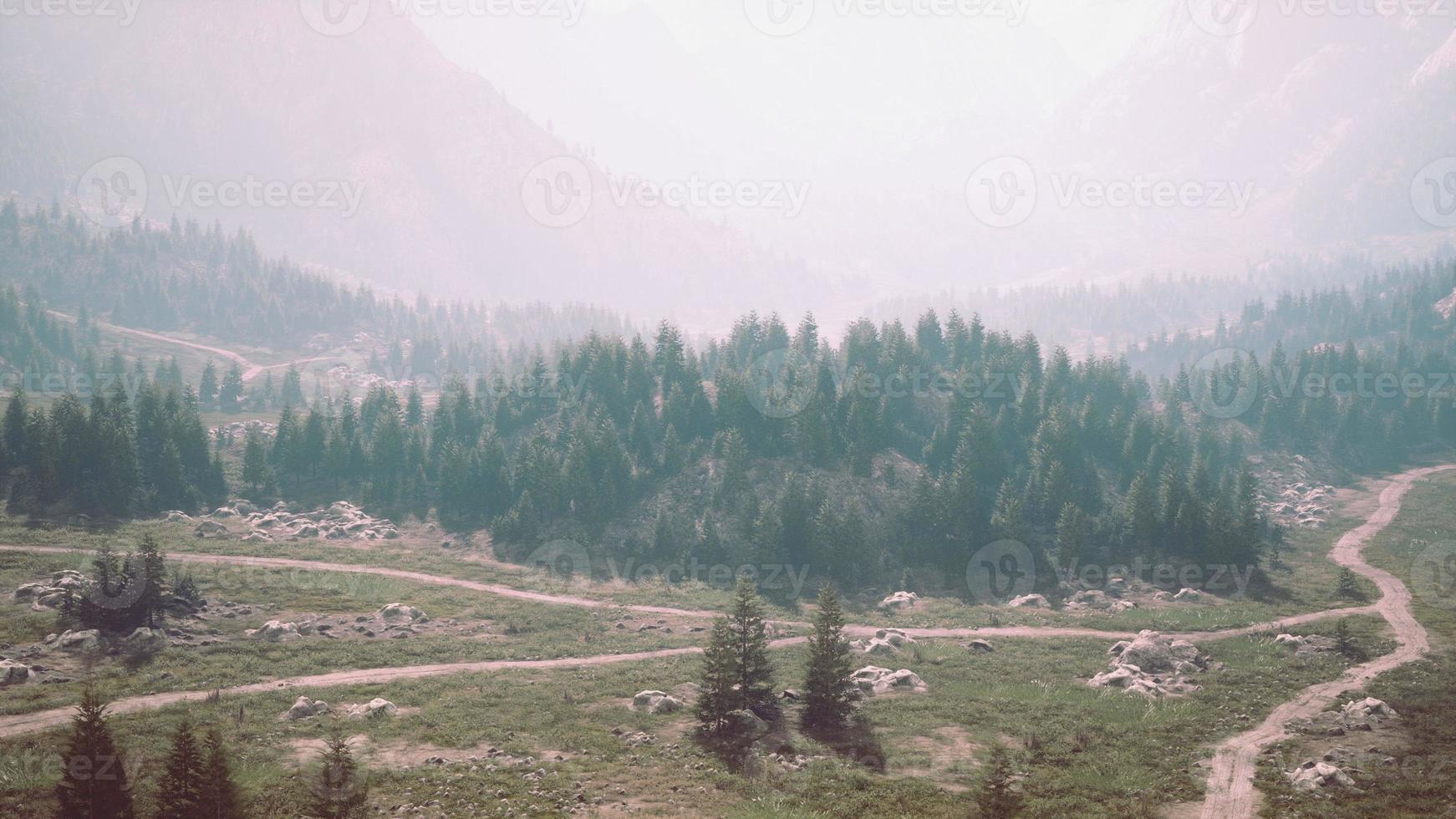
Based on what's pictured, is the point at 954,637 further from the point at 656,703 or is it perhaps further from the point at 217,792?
the point at 217,792

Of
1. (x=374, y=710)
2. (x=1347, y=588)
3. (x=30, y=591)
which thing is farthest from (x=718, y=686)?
(x=1347, y=588)

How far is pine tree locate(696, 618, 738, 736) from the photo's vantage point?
47.3m

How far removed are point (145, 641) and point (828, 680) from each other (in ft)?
156

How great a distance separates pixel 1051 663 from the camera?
63625 millimetres

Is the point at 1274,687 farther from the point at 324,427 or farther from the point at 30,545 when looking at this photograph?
the point at 324,427

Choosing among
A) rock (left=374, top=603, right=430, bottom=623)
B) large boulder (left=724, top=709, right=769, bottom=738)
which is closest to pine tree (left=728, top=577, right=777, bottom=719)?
large boulder (left=724, top=709, right=769, bottom=738)

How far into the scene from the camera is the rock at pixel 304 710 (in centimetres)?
4712

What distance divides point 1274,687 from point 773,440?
231 ft

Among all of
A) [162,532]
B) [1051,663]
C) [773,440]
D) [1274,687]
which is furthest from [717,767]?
[162,532]

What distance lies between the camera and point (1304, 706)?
4997cm

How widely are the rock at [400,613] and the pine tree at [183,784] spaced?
1654 inches

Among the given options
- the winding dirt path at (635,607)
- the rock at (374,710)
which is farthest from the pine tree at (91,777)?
the winding dirt path at (635,607)

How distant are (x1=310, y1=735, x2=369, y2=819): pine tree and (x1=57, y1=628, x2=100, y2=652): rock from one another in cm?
3045

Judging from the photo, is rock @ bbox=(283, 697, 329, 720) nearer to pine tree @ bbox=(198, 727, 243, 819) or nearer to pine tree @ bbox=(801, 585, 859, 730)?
pine tree @ bbox=(198, 727, 243, 819)
